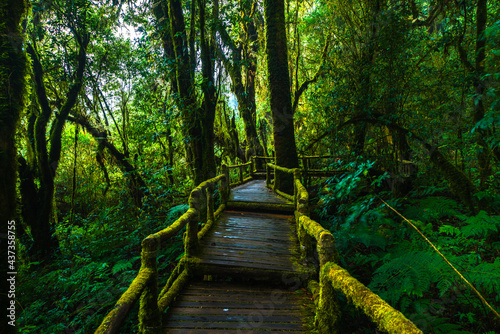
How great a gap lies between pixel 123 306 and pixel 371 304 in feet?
7.14

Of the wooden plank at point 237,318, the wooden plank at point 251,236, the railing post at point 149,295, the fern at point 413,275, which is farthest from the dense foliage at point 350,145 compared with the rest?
the railing post at point 149,295

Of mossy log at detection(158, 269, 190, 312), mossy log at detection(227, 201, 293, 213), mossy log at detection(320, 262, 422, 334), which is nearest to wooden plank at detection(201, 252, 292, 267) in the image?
mossy log at detection(158, 269, 190, 312)

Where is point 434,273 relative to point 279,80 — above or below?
below

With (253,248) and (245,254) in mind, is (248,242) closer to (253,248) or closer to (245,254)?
(253,248)

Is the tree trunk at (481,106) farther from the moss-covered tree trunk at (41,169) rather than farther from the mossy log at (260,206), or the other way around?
the moss-covered tree trunk at (41,169)

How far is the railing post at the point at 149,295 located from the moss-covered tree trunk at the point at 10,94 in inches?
84.0

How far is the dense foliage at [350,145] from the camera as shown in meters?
4.19

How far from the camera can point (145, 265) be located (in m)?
2.90

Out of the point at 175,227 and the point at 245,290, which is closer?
the point at 175,227

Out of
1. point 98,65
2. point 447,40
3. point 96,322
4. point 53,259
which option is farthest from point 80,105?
point 447,40

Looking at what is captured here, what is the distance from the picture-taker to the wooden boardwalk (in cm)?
316

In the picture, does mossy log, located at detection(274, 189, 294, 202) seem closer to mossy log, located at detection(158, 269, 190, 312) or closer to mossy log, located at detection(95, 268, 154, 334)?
mossy log, located at detection(158, 269, 190, 312)

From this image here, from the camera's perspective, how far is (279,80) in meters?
8.68

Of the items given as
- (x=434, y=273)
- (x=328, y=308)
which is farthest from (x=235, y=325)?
(x=434, y=273)
